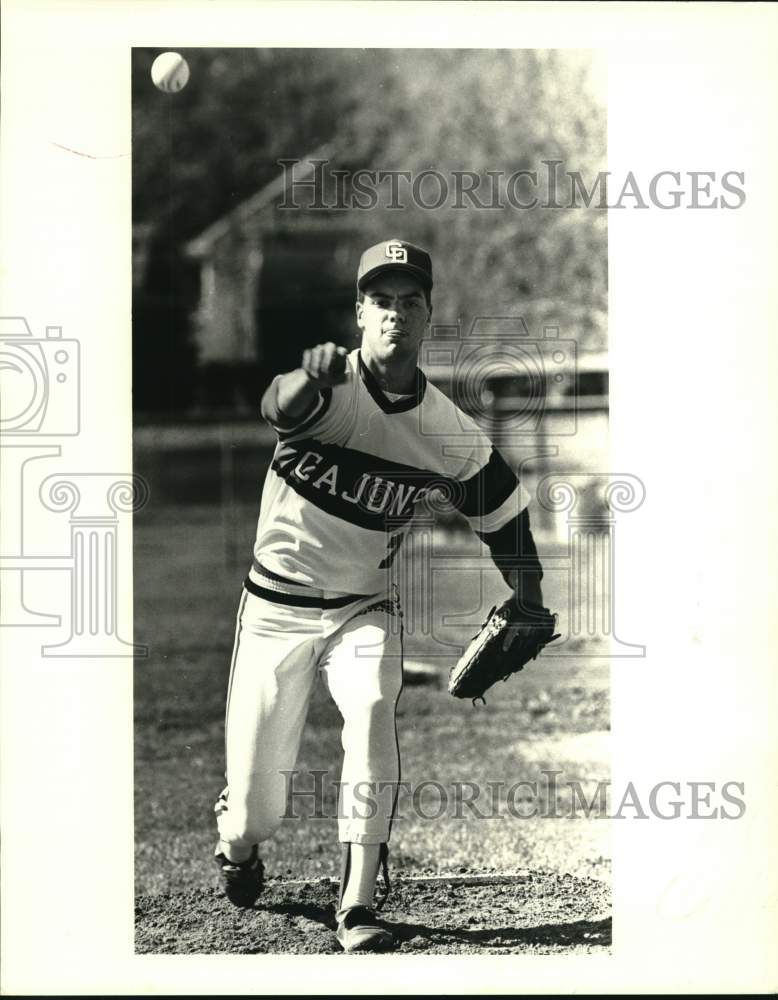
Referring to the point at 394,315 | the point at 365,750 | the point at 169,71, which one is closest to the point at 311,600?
the point at 365,750

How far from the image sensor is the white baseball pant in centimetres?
414

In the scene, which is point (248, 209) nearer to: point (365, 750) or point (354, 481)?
point (354, 481)

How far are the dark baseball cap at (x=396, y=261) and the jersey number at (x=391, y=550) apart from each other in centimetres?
81

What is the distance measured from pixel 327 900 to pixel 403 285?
204 centimetres

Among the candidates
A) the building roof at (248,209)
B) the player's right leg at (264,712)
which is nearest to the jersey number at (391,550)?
the player's right leg at (264,712)

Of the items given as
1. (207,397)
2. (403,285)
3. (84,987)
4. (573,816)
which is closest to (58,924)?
(84,987)

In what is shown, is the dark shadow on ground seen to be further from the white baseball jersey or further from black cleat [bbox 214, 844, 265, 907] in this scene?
the white baseball jersey

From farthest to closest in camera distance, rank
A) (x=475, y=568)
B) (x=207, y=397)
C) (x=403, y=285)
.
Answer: (x=207, y=397) → (x=475, y=568) → (x=403, y=285)

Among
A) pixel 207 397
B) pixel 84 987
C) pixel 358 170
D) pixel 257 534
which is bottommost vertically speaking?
pixel 84 987

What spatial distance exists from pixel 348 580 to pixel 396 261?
40.2 inches

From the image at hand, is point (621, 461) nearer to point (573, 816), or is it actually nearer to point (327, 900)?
point (573, 816)

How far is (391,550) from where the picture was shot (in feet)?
14.2

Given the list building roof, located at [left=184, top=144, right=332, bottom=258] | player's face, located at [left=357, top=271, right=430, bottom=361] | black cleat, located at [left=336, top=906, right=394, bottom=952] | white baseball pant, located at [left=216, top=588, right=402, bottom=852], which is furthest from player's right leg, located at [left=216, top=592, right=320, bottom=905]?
building roof, located at [left=184, top=144, right=332, bottom=258]

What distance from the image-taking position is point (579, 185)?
4.43m
